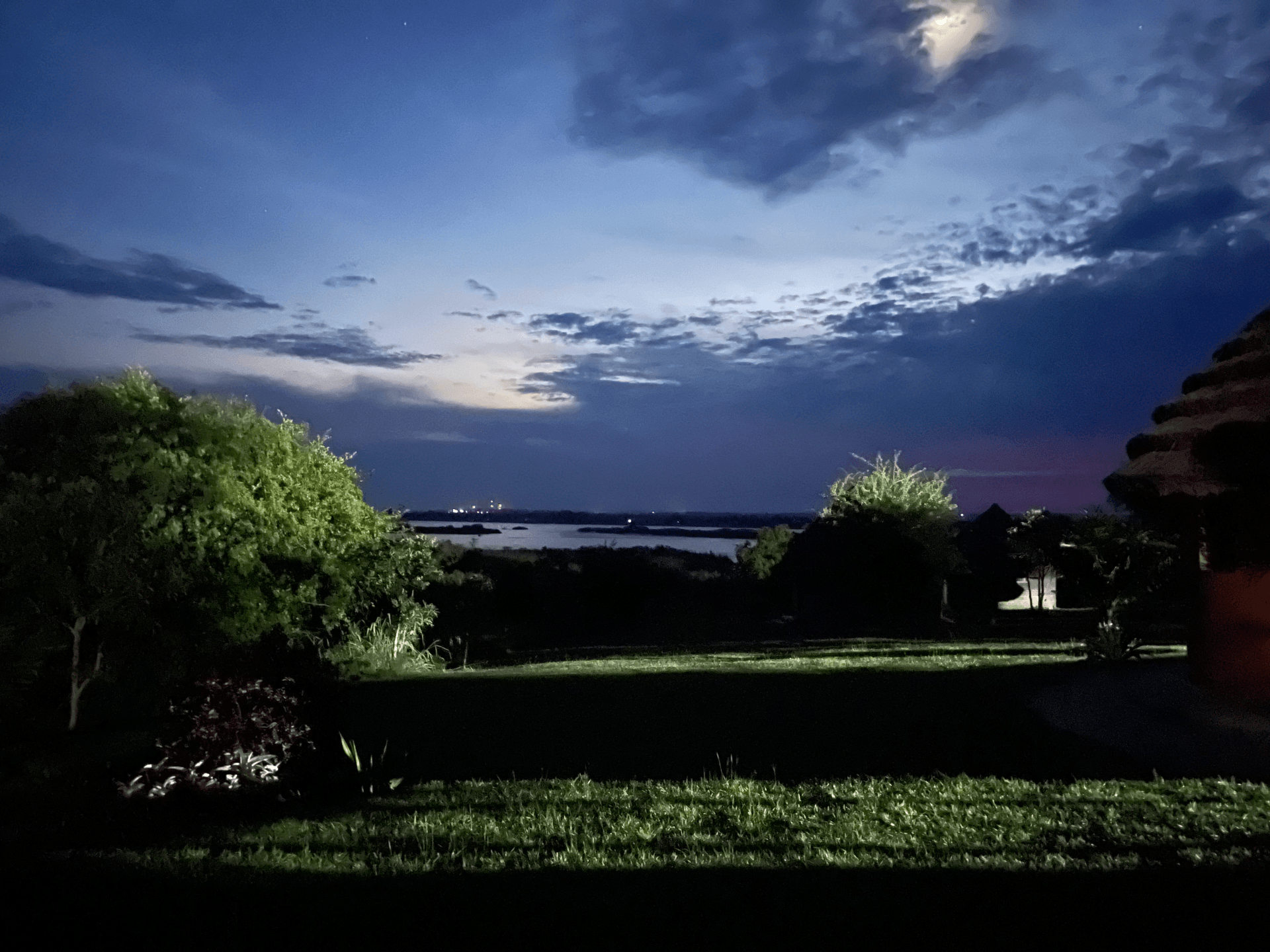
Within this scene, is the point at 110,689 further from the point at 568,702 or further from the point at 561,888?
the point at 561,888

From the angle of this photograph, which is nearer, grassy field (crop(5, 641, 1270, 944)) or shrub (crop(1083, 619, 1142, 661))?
grassy field (crop(5, 641, 1270, 944))

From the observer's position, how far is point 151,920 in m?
4.41

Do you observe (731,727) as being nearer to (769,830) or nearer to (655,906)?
(769,830)

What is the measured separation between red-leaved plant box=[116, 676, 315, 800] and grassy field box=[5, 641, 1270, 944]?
0.23 meters

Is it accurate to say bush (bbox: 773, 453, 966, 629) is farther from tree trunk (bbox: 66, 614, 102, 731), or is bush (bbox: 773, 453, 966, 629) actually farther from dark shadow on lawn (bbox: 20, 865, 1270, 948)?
dark shadow on lawn (bbox: 20, 865, 1270, 948)

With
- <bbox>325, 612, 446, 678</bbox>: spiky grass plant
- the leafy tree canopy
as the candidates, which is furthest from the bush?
<bbox>325, 612, 446, 678</bbox>: spiky grass plant

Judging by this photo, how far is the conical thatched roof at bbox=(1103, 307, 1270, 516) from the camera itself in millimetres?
9617

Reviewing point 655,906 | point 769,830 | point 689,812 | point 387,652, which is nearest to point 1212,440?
point 769,830

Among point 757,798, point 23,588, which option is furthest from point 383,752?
point 23,588

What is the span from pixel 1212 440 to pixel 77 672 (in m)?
14.4

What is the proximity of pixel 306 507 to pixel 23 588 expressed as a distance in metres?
3.75

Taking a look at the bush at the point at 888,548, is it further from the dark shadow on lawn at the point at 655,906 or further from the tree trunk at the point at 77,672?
the dark shadow on lawn at the point at 655,906

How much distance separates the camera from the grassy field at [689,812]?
15.6 feet

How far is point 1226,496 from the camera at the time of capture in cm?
979
